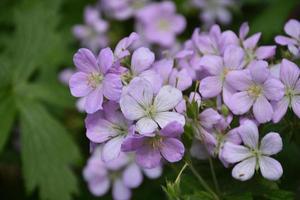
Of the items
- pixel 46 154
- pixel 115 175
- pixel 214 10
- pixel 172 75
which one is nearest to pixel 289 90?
pixel 172 75

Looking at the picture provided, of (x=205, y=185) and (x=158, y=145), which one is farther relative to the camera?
(x=205, y=185)

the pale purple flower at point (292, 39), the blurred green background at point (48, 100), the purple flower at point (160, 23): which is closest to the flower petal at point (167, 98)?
the pale purple flower at point (292, 39)

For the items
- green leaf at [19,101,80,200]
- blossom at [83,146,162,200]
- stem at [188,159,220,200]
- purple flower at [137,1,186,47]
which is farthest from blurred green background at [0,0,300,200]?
stem at [188,159,220,200]

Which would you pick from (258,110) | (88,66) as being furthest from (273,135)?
(88,66)

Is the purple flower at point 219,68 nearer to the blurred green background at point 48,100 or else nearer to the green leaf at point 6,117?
the blurred green background at point 48,100

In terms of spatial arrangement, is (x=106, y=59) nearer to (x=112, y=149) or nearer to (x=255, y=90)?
(x=112, y=149)
